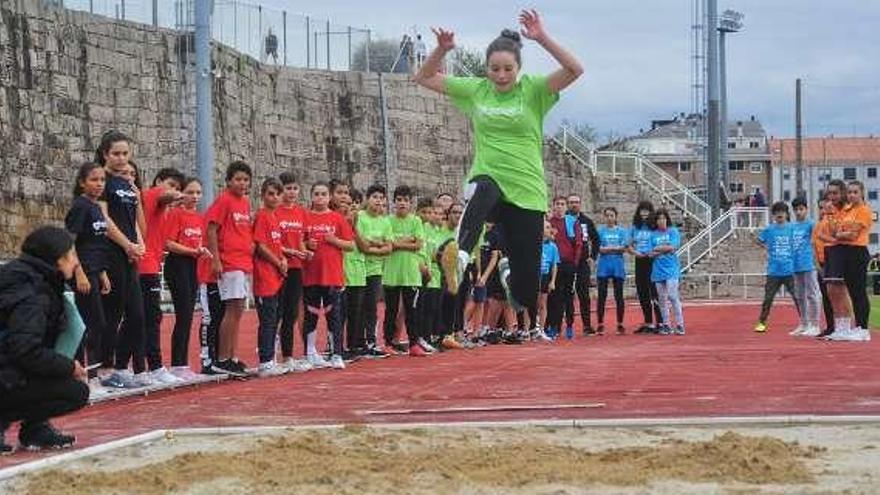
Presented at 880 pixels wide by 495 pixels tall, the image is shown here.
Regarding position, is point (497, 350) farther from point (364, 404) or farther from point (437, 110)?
point (437, 110)

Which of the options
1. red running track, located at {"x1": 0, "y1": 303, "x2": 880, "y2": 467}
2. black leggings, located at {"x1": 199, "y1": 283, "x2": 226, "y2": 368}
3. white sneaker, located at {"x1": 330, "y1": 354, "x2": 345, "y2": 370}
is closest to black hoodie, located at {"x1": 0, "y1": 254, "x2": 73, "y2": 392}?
red running track, located at {"x1": 0, "y1": 303, "x2": 880, "y2": 467}

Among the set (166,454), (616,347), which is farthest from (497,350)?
(166,454)

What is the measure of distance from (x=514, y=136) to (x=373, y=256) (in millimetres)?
5651

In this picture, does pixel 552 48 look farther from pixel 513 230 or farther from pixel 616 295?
pixel 616 295

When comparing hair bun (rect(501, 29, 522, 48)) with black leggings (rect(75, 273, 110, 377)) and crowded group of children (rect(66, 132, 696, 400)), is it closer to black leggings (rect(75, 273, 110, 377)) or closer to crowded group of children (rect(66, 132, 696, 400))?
crowded group of children (rect(66, 132, 696, 400))

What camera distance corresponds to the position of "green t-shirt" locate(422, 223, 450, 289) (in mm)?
14431

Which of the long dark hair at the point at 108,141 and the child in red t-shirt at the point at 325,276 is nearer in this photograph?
the long dark hair at the point at 108,141

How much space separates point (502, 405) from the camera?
318 inches

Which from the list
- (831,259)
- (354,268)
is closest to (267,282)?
(354,268)

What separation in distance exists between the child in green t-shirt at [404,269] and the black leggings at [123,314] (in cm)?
409

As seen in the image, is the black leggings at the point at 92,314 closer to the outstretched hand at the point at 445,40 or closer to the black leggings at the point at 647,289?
the outstretched hand at the point at 445,40

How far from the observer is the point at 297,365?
460 inches

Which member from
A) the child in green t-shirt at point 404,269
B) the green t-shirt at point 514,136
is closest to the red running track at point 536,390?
the child in green t-shirt at point 404,269

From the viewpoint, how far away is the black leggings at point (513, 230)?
7.64 m
